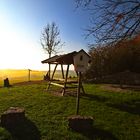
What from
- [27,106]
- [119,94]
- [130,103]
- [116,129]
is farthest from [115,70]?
[116,129]

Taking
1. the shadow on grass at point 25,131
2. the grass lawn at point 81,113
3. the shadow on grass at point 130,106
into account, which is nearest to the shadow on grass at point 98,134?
the grass lawn at point 81,113

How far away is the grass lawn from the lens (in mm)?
10258

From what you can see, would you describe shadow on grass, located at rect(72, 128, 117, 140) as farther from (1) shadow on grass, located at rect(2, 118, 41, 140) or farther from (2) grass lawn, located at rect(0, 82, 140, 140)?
(1) shadow on grass, located at rect(2, 118, 41, 140)

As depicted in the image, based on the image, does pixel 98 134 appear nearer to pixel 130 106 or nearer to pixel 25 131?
pixel 25 131

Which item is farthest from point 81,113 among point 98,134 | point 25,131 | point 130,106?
point 25,131

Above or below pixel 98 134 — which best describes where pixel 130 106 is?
above

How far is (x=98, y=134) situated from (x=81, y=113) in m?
3.23

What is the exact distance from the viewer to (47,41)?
46844 millimetres

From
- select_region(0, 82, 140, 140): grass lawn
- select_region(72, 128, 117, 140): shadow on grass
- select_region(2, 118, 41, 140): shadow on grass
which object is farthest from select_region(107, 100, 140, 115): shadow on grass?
select_region(2, 118, 41, 140): shadow on grass

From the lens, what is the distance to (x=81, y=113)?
13.6 meters

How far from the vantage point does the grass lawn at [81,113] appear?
10.3 metres

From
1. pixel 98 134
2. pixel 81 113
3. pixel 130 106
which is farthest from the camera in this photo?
pixel 130 106

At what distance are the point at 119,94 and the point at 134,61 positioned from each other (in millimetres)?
14143

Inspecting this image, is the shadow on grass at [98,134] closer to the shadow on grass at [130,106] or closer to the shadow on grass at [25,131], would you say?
the shadow on grass at [25,131]
